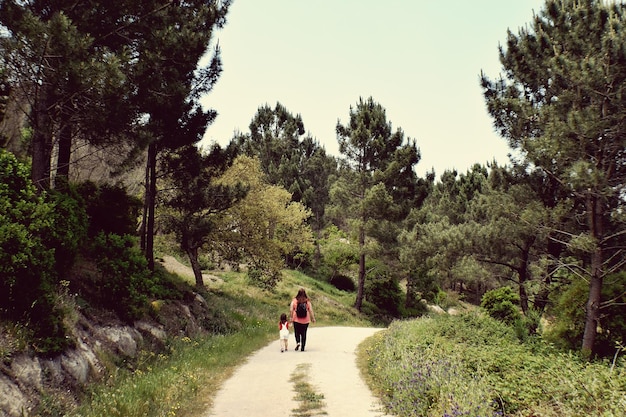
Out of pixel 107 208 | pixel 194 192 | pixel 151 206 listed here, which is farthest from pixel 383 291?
pixel 107 208

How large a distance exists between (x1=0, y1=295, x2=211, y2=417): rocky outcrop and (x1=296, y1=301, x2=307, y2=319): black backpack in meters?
4.07

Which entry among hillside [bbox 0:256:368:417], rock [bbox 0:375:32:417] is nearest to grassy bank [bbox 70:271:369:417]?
hillside [bbox 0:256:368:417]

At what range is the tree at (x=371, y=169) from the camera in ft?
109

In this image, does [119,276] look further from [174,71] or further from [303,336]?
[174,71]

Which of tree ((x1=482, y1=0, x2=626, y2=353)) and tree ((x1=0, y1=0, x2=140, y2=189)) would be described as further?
tree ((x1=482, y1=0, x2=626, y2=353))

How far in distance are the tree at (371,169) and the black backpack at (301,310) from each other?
20.0m

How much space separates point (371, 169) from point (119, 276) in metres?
26.2

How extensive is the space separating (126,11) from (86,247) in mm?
7091

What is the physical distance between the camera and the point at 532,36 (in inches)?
676

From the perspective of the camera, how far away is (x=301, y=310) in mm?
12977

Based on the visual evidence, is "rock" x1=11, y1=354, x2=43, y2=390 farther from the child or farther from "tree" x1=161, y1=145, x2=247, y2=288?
"tree" x1=161, y1=145, x2=247, y2=288

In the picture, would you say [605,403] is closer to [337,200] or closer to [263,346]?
[263,346]

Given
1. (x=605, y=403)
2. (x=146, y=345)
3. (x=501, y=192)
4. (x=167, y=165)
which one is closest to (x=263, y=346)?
(x=146, y=345)

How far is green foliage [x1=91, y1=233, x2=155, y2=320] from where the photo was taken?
1109 cm
